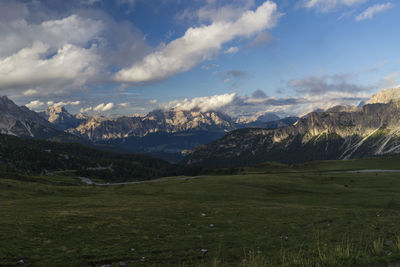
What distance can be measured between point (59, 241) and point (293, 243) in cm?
2199

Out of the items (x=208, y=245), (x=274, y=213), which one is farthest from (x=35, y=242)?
(x=274, y=213)

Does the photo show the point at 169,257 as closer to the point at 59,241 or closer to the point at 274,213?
the point at 59,241

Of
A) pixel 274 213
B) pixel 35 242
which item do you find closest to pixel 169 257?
pixel 35 242

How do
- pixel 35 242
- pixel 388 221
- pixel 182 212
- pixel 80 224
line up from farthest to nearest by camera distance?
pixel 182 212, pixel 388 221, pixel 80 224, pixel 35 242

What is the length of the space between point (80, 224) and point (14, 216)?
10.7 meters

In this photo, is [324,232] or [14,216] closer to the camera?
[324,232]

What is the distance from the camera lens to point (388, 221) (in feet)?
106

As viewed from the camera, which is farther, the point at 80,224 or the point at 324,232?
the point at 80,224

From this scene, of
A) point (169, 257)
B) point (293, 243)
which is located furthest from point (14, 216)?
point (293, 243)

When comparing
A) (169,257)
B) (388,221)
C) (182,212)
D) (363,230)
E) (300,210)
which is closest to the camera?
(169,257)

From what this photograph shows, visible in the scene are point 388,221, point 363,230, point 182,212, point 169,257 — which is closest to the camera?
point 169,257

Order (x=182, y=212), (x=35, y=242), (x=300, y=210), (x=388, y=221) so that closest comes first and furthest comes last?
1. (x=35, y=242)
2. (x=388, y=221)
3. (x=182, y=212)
4. (x=300, y=210)

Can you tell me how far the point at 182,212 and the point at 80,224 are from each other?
49.3 feet

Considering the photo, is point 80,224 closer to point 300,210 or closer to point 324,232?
point 324,232
